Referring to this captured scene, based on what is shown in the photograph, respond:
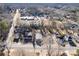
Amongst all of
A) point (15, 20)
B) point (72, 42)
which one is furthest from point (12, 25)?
point (72, 42)

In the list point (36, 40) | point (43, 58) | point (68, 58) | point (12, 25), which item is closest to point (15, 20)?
point (12, 25)

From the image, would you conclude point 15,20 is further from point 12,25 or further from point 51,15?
point 51,15

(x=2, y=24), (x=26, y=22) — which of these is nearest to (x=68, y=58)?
(x=26, y=22)

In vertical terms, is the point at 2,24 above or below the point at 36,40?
above

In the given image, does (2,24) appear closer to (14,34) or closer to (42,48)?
(14,34)

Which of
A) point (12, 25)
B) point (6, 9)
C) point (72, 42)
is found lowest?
point (72, 42)

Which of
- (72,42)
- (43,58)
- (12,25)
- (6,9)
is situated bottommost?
(43,58)

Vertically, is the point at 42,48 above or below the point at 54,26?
below

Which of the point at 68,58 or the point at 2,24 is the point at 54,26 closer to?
the point at 68,58
